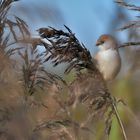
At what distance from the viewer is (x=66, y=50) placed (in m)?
1.50

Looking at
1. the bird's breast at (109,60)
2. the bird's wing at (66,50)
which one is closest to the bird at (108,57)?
the bird's breast at (109,60)

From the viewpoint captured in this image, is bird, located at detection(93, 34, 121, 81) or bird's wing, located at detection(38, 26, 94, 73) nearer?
bird's wing, located at detection(38, 26, 94, 73)

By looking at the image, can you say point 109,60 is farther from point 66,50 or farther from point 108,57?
point 66,50

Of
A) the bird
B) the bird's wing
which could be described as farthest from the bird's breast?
the bird's wing

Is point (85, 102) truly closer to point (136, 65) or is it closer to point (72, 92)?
point (72, 92)

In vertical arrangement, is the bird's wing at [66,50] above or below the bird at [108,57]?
below

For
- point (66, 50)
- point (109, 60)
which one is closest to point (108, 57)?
point (109, 60)

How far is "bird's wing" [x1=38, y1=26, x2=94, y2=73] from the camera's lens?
149 cm

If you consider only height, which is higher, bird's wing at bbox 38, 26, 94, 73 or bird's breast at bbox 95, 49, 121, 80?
bird's breast at bbox 95, 49, 121, 80

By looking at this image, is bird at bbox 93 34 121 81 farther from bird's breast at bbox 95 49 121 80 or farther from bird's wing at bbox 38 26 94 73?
bird's wing at bbox 38 26 94 73

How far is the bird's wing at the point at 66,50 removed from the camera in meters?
1.49

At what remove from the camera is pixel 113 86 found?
2180 mm

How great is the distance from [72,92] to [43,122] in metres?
0.15

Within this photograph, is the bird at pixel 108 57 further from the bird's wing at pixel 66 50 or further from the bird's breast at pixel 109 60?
the bird's wing at pixel 66 50
